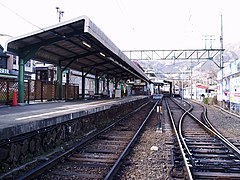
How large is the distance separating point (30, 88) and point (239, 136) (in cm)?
1140

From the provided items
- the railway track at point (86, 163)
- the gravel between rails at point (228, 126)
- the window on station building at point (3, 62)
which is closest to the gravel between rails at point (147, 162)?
the railway track at point (86, 163)

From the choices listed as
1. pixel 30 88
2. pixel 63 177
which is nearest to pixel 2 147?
pixel 63 177

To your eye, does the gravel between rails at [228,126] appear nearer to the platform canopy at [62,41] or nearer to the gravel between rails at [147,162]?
the gravel between rails at [147,162]

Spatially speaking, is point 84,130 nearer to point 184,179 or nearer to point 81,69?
point 184,179

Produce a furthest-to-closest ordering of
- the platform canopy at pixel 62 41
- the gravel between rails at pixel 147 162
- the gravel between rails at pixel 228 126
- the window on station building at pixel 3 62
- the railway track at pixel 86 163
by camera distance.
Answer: the window on station building at pixel 3 62, the platform canopy at pixel 62 41, the gravel between rails at pixel 228 126, the gravel between rails at pixel 147 162, the railway track at pixel 86 163

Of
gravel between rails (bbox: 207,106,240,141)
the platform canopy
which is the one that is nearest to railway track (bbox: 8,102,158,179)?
gravel between rails (bbox: 207,106,240,141)

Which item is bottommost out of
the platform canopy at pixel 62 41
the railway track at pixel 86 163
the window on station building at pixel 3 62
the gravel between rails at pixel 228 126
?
the gravel between rails at pixel 228 126

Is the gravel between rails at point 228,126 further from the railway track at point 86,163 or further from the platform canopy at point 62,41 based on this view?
the platform canopy at point 62,41

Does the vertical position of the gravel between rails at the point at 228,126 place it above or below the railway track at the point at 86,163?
below

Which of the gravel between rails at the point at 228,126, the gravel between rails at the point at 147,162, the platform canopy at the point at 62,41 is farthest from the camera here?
the platform canopy at the point at 62,41

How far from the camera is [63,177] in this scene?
5.72 metres

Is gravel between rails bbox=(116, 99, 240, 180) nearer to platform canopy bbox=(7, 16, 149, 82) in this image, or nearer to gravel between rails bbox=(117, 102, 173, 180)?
gravel between rails bbox=(117, 102, 173, 180)

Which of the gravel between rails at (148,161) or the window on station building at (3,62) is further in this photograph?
the window on station building at (3,62)

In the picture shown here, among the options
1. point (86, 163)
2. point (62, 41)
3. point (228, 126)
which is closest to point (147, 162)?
point (86, 163)
